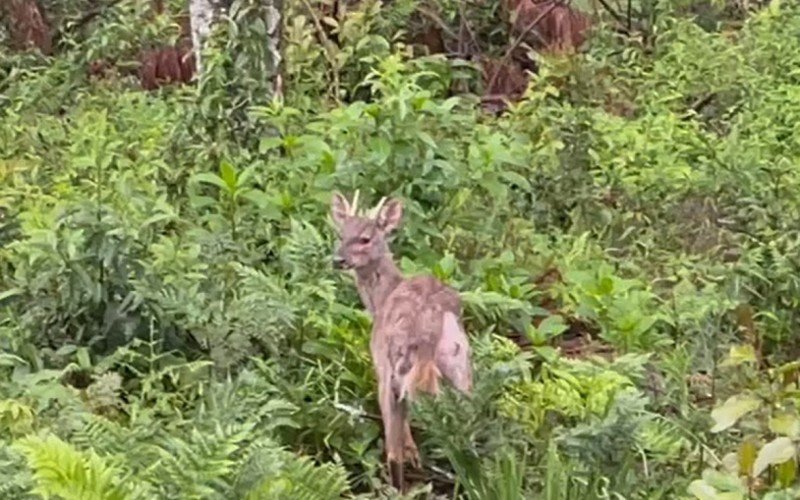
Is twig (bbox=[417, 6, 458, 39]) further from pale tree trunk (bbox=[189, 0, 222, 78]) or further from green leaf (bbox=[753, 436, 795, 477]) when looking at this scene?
green leaf (bbox=[753, 436, 795, 477])

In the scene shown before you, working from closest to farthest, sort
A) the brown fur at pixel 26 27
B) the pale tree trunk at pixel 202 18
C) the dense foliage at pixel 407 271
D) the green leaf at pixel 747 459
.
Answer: the green leaf at pixel 747 459, the dense foliage at pixel 407 271, the pale tree trunk at pixel 202 18, the brown fur at pixel 26 27

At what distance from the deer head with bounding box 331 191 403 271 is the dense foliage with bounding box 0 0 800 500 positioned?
18 cm

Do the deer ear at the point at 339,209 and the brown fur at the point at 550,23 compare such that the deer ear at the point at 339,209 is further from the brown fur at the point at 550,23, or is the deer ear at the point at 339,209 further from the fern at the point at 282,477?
the brown fur at the point at 550,23

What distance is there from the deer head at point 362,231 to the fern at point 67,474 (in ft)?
8.89

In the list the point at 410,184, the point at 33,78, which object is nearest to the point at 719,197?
the point at 410,184

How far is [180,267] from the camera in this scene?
744 centimetres

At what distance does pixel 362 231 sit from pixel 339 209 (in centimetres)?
24

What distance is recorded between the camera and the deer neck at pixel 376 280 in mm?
7449

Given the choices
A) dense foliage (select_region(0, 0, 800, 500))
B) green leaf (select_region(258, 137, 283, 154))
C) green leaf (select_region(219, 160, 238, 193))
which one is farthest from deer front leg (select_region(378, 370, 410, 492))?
green leaf (select_region(258, 137, 283, 154))

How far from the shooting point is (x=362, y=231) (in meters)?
7.63

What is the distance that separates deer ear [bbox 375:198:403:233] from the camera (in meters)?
7.73

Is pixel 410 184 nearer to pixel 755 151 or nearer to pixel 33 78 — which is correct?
pixel 755 151

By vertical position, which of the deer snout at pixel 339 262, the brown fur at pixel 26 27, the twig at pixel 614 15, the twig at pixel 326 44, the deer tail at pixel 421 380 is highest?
the deer tail at pixel 421 380

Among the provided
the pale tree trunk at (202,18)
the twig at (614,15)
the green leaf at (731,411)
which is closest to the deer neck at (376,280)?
the pale tree trunk at (202,18)
